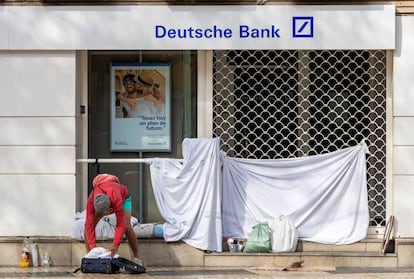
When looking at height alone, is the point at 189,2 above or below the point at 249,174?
above

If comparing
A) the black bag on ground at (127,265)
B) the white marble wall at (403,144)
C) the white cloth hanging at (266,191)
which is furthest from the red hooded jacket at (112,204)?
the white marble wall at (403,144)

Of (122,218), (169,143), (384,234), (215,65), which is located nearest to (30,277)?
(122,218)

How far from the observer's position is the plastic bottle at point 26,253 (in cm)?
1402

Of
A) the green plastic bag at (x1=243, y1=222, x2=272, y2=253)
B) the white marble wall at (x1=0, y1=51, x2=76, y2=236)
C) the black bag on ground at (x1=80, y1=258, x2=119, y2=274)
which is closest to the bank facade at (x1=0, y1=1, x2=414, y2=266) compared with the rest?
the white marble wall at (x1=0, y1=51, x2=76, y2=236)

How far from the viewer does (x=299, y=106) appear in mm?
14969

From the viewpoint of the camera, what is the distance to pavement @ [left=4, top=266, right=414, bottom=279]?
515 inches

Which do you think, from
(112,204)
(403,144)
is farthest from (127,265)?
(403,144)

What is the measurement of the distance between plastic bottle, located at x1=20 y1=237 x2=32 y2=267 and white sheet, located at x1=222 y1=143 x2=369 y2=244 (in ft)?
9.21

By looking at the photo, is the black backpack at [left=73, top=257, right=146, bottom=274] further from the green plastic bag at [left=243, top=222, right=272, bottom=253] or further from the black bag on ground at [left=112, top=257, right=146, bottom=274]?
the green plastic bag at [left=243, top=222, right=272, bottom=253]

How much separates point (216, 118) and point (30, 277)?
3692 mm

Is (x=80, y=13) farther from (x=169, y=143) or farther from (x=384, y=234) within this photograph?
(x=384, y=234)

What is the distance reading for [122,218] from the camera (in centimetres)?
1335

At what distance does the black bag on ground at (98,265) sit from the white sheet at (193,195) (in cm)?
127

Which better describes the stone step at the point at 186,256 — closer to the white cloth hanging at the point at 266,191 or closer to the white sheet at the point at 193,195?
the white sheet at the point at 193,195
